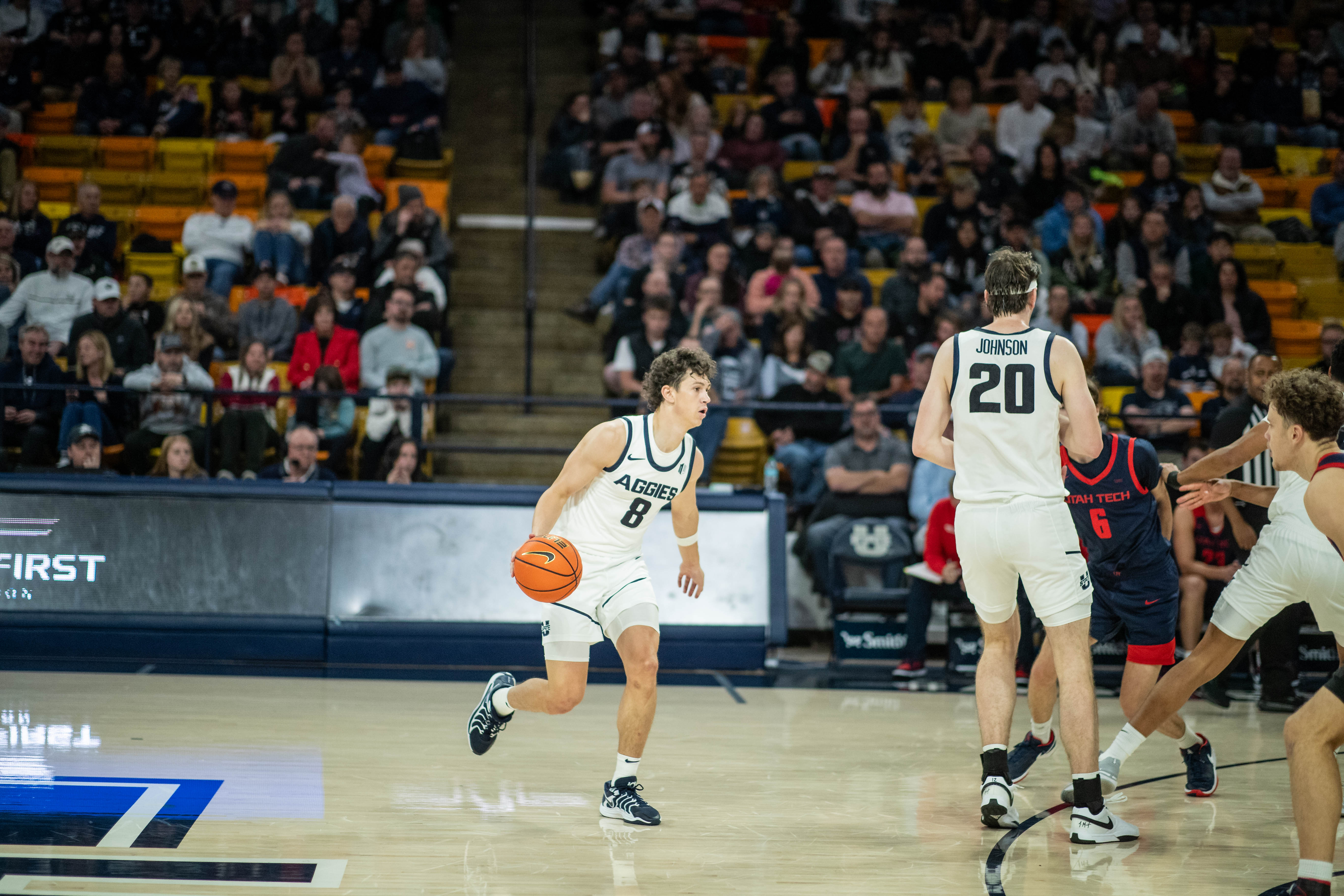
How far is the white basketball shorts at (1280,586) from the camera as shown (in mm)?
4891

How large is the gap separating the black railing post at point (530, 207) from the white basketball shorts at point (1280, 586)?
6265 mm

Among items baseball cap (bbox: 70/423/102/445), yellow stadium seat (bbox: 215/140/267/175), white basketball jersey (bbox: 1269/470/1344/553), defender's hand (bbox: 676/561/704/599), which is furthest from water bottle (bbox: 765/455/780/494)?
yellow stadium seat (bbox: 215/140/267/175)

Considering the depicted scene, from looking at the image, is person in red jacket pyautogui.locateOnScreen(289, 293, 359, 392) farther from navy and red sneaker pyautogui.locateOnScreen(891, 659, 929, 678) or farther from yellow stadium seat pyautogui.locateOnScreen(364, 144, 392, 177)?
navy and red sneaker pyautogui.locateOnScreen(891, 659, 929, 678)

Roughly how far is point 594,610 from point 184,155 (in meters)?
9.78

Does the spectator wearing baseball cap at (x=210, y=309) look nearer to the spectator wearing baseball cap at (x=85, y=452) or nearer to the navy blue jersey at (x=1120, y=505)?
the spectator wearing baseball cap at (x=85, y=452)

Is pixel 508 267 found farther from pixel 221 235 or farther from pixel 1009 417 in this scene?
pixel 1009 417

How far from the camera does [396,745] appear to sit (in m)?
6.27

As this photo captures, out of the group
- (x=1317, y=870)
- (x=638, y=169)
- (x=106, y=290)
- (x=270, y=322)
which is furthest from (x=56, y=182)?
(x=1317, y=870)

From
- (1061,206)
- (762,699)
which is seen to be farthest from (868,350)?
(762,699)

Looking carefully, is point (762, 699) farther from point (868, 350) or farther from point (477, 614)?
point (868, 350)

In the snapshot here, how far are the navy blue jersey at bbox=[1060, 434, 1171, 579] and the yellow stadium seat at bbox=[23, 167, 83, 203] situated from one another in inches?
425

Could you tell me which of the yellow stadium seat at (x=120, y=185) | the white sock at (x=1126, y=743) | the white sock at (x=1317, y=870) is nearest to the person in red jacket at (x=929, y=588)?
the white sock at (x=1126, y=743)

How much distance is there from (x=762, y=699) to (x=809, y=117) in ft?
25.5

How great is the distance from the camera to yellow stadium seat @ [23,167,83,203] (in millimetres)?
12750
